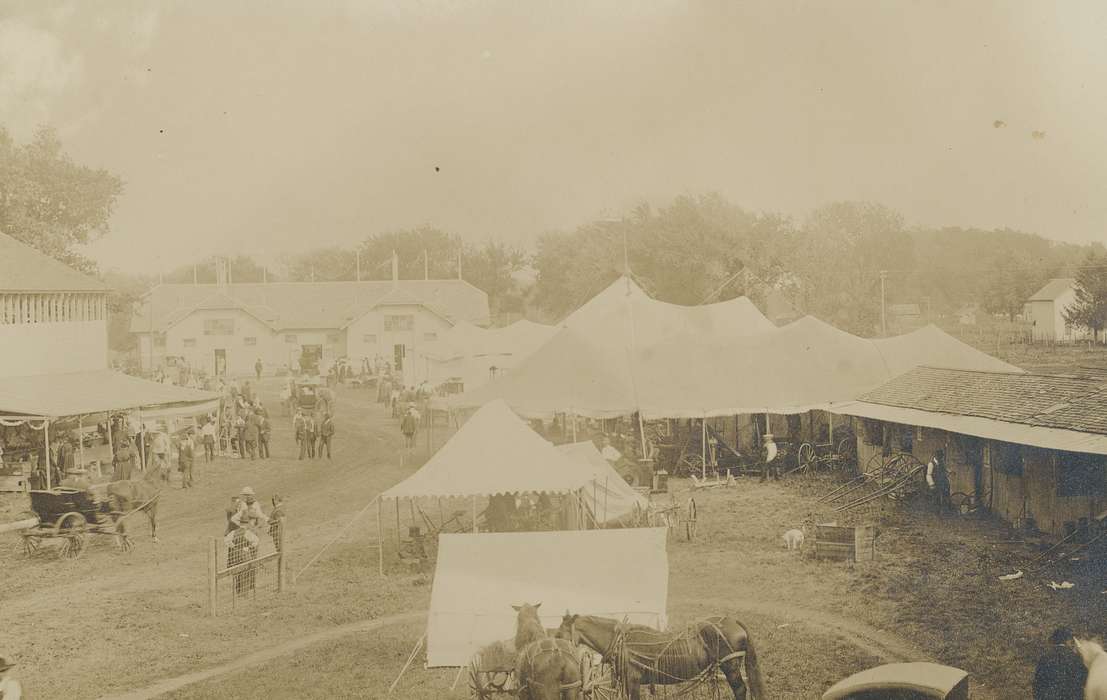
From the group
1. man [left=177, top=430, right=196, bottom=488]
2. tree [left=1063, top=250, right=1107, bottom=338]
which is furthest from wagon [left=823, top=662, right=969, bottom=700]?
tree [left=1063, top=250, right=1107, bottom=338]

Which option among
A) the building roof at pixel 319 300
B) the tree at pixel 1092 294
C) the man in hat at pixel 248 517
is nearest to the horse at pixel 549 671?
the man in hat at pixel 248 517

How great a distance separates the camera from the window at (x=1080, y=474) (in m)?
12.3

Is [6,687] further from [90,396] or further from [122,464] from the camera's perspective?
[90,396]

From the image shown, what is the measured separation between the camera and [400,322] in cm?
4734

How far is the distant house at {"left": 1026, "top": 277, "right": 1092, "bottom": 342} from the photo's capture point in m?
34.7

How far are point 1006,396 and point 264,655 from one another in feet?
40.1

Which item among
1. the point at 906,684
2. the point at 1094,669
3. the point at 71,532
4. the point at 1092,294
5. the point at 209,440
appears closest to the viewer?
the point at 1094,669

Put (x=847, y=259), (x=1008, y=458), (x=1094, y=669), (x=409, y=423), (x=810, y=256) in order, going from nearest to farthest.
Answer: (x=1094, y=669) < (x=1008, y=458) < (x=409, y=423) < (x=810, y=256) < (x=847, y=259)

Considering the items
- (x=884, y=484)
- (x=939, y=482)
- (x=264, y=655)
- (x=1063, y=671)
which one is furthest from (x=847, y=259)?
(x=1063, y=671)

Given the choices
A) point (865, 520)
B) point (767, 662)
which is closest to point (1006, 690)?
point (767, 662)

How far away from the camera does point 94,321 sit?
2311cm

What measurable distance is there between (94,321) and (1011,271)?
124 ft

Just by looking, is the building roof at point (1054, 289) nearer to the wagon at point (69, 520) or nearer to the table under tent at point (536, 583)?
the table under tent at point (536, 583)

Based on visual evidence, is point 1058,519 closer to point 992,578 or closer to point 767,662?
point 992,578
